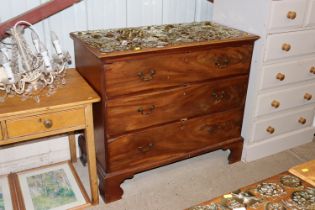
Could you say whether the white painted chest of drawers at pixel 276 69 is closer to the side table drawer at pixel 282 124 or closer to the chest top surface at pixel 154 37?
the side table drawer at pixel 282 124

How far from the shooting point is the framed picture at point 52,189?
1968 millimetres

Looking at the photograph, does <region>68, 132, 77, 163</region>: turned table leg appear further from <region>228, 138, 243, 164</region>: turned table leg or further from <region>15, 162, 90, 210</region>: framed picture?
<region>228, 138, 243, 164</region>: turned table leg

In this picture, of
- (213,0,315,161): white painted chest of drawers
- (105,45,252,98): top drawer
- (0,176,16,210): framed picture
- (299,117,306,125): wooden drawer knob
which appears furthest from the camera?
(299,117,306,125): wooden drawer knob

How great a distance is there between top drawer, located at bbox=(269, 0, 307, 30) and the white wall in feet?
1.88

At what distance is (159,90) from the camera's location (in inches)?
72.7

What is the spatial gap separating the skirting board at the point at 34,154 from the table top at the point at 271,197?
1.38m

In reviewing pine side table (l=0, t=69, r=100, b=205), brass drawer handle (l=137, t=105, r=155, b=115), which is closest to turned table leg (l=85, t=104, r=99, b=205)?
pine side table (l=0, t=69, r=100, b=205)

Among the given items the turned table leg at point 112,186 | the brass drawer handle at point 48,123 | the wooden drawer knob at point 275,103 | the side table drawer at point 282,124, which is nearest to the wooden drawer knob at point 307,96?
the side table drawer at point 282,124

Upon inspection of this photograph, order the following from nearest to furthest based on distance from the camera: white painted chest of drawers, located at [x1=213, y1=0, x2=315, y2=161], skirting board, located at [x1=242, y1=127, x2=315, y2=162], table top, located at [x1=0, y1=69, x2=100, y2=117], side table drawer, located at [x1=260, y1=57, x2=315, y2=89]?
table top, located at [x1=0, y1=69, x2=100, y2=117]
white painted chest of drawers, located at [x1=213, y1=0, x2=315, y2=161]
side table drawer, located at [x1=260, y1=57, x2=315, y2=89]
skirting board, located at [x1=242, y1=127, x2=315, y2=162]

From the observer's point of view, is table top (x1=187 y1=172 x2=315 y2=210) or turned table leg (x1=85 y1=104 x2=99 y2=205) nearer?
table top (x1=187 y1=172 x2=315 y2=210)

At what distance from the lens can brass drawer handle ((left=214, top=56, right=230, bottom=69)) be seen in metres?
1.96

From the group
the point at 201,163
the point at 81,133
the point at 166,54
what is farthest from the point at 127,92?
the point at 201,163

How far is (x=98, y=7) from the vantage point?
81.2 inches

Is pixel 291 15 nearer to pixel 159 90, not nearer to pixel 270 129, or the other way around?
pixel 270 129
